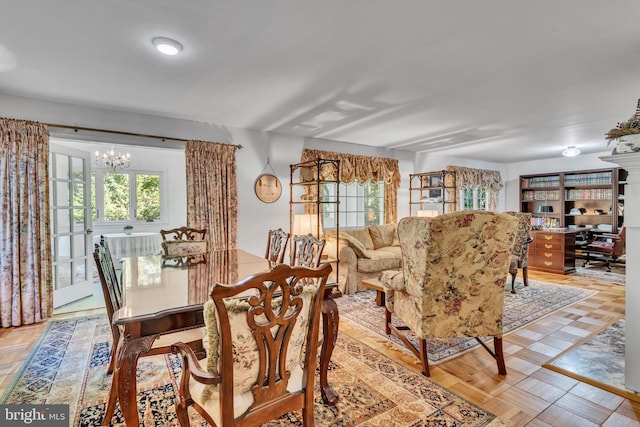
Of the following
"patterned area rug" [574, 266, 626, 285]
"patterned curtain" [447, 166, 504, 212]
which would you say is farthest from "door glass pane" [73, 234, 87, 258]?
"patterned area rug" [574, 266, 626, 285]

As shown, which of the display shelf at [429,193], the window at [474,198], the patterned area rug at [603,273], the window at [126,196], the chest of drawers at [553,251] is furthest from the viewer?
the window at [474,198]

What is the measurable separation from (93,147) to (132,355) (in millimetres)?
6193

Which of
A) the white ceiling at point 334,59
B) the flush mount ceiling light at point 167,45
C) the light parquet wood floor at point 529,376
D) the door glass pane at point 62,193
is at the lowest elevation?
the light parquet wood floor at point 529,376

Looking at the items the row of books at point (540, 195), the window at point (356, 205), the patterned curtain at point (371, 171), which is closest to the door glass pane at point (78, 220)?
the patterned curtain at point (371, 171)

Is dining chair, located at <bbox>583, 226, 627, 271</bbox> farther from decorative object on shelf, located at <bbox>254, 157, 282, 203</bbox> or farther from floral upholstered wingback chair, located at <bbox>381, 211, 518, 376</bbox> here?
decorative object on shelf, located at <bbox>254, 157, 282, 203</bbox>

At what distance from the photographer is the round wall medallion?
4730 millimetres

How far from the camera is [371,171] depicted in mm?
5828

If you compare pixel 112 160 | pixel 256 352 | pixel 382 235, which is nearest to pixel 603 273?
pixel 382 235

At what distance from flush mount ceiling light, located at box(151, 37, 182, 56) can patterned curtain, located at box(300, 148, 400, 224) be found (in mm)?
2989

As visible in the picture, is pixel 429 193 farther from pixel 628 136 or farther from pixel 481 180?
pixel 628 136

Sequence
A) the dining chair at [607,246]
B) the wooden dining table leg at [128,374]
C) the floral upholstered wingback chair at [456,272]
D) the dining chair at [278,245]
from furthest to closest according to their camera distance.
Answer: the dining chair at [607,246] → the dining chair at [278,245] → the floral upholstered wingback chair at [456,272] → the wooden dining table leg at [128,374]
